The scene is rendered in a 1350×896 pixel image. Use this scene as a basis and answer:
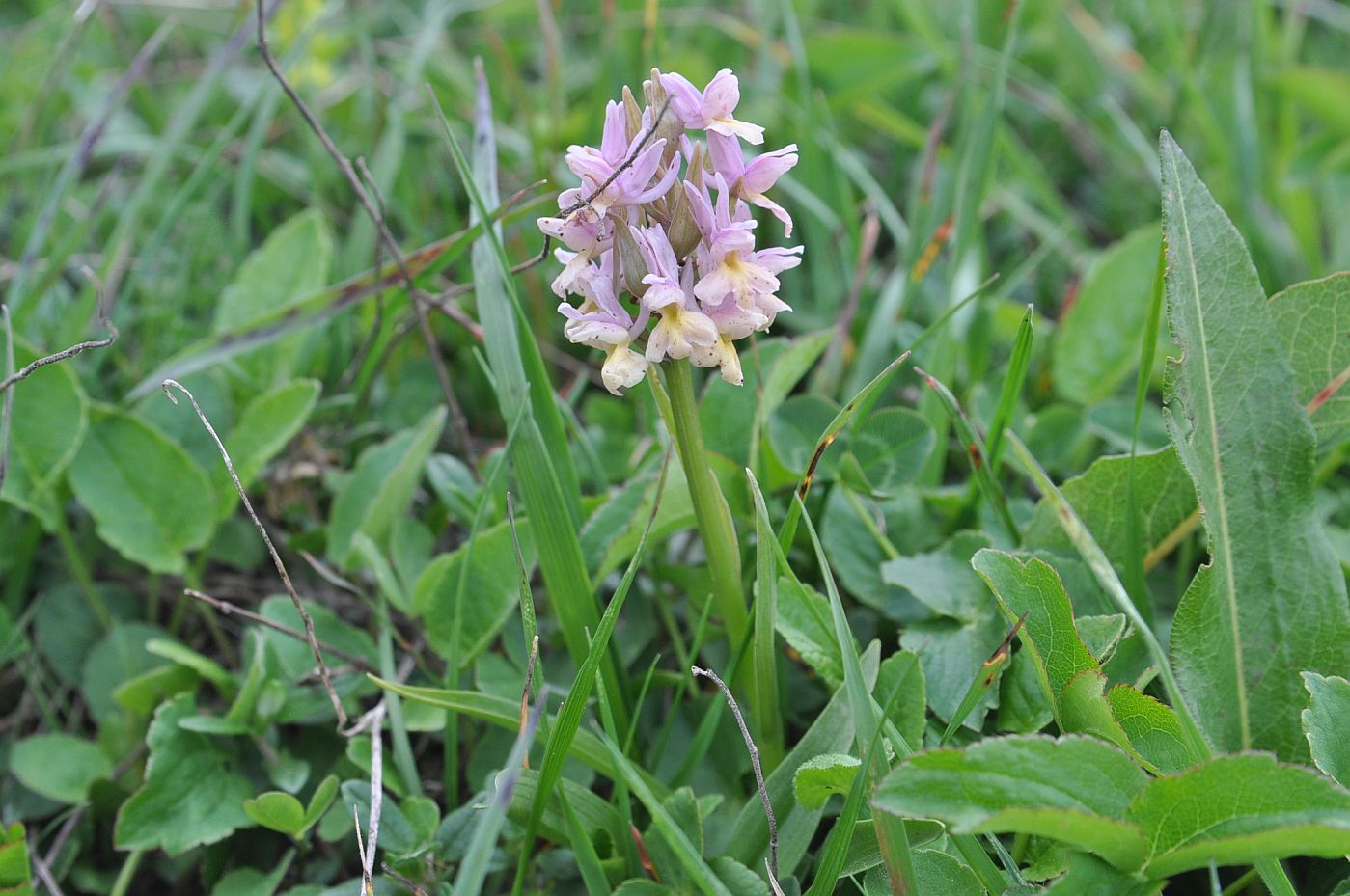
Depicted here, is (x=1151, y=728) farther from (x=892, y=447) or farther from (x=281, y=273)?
(x=281, y=273)

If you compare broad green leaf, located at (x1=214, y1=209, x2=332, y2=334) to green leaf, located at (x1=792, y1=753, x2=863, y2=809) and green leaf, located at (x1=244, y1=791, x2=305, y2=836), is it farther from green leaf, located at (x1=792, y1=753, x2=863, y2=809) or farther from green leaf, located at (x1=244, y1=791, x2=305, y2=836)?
green leaf, located at (x1=792, y1=753, x2=863, y2=809)

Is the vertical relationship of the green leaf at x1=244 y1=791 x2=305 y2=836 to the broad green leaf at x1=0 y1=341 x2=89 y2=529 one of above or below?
below

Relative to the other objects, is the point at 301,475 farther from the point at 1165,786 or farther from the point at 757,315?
→ the point at 1165,786

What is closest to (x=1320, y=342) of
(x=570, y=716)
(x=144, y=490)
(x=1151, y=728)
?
(x=1151, y=728)

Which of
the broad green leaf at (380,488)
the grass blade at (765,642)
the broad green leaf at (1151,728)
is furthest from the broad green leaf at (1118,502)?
the broad green leaf at (380,488)

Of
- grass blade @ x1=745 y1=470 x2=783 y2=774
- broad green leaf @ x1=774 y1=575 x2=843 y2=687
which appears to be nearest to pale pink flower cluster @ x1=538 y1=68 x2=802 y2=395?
grass blade @ x1=745 y1=470 x2=783 y2=774

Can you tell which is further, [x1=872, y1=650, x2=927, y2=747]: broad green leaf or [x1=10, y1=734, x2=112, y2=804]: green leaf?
[x1=10, y1=734, x2=112, y2=804]: green leaf
